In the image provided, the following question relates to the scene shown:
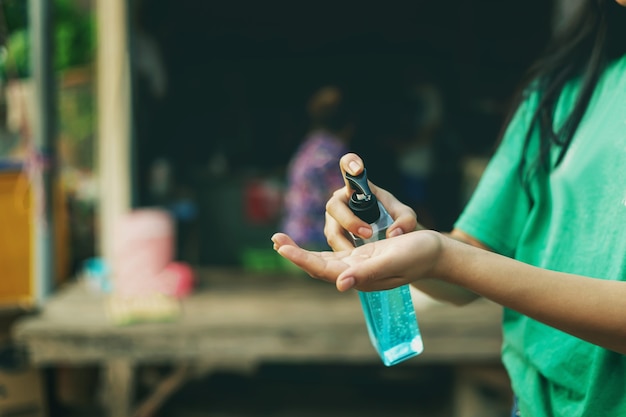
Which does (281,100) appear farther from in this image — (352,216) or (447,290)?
(352,216)

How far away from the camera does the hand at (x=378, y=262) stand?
1.04m

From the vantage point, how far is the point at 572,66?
1449 millimetres

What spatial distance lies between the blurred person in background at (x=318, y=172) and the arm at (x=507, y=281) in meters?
4.47

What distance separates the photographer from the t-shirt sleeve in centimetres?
151

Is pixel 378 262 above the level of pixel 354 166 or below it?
below

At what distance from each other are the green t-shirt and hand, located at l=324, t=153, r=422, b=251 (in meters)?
0.20

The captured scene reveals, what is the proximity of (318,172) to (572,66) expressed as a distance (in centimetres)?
422

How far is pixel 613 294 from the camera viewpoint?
1094mm

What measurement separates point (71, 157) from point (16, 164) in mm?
5206

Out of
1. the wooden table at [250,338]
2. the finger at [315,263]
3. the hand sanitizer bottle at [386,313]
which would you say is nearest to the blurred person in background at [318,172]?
the wooden table at [250,338]

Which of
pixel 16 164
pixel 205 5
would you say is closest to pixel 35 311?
pixel 16 164

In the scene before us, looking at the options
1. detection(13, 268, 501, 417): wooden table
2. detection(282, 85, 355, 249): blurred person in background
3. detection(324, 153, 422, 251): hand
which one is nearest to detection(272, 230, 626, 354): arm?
detection(324, 153, 422, 251): hand

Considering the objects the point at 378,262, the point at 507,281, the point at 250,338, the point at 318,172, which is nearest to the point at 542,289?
the point at 507,281

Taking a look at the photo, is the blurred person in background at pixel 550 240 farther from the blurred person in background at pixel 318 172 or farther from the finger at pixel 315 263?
the blurred person in background at pixel 318 172
